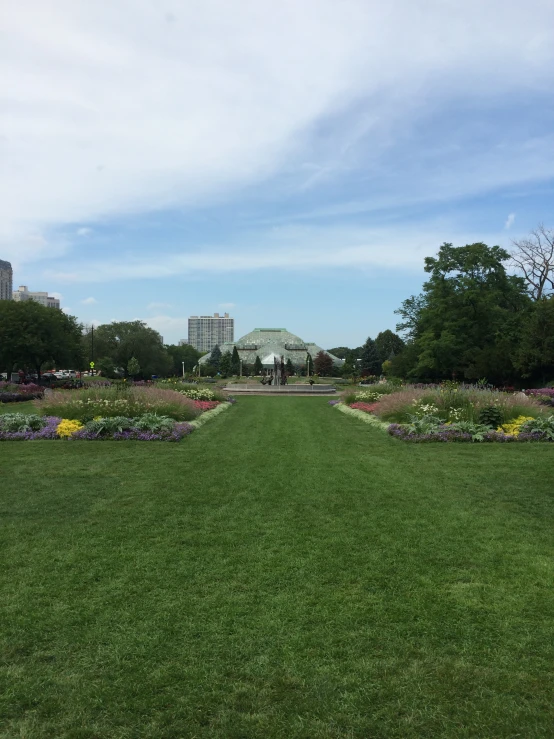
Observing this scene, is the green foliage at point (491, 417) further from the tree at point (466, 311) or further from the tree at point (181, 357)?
the tree at point (181, 357)

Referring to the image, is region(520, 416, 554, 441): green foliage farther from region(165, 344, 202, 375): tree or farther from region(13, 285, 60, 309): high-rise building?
region(13, 285, 60, 309): high-rise building

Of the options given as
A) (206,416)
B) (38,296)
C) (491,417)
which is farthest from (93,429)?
(38,296)

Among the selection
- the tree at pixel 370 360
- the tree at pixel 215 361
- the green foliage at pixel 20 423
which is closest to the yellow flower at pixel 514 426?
the green foliage at pixel 20 423

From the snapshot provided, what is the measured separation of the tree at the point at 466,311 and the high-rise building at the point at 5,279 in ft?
231

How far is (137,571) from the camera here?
4.40 metres

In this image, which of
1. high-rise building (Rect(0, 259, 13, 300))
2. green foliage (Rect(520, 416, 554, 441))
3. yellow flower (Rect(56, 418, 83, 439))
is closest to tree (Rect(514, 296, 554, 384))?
green foliage (Rect(520, 416, 554, 441))

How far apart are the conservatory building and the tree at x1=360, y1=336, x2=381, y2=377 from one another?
36138mm

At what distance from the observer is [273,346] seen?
121312 millimetres

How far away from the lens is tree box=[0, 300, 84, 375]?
1547 inches

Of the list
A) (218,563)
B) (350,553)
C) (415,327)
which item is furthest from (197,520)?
(415,327)

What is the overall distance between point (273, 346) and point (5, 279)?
176 feet

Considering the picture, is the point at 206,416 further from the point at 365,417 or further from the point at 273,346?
the point at 273,346

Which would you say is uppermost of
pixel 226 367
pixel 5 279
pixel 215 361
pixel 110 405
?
pixel 5 279

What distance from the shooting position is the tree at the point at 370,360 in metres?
74.5
